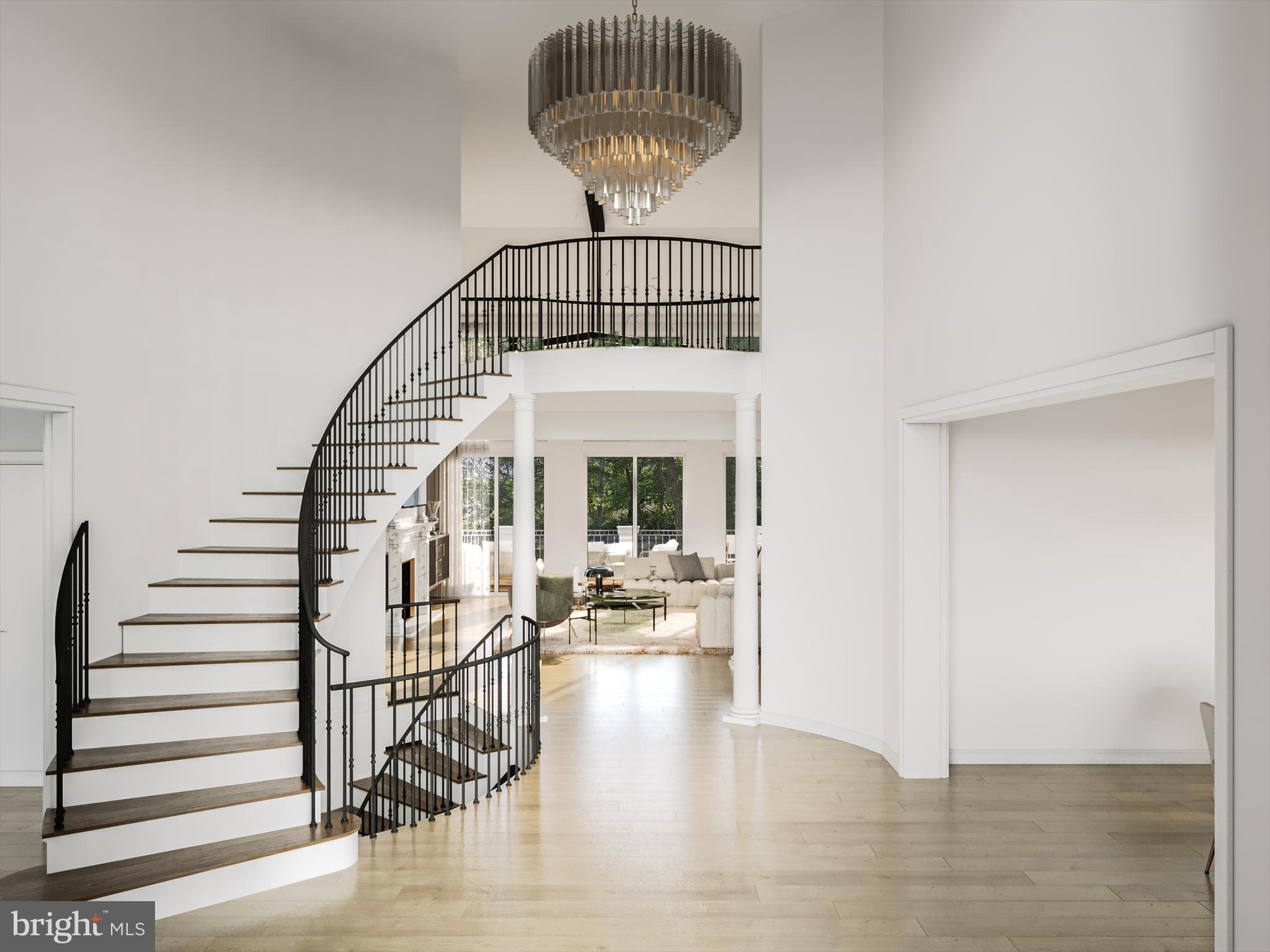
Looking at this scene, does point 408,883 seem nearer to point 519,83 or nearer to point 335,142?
Result: point 335,142

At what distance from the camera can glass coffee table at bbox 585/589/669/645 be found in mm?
11181

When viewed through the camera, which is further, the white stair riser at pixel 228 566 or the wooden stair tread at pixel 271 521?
the wooden stair tread at pixel 271 521

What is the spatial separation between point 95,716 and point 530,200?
32.3 ft

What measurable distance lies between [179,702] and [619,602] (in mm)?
7052

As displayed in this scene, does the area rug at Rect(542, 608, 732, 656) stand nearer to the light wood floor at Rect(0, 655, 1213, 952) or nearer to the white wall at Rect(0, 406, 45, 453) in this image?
the light wood floor at Rect(0, 655, 1213, 952)

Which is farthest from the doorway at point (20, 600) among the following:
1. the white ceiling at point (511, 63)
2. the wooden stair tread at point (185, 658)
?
the white ceiling at point (511, 63)

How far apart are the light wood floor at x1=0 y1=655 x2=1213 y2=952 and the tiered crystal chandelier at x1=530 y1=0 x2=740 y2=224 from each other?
152 inches

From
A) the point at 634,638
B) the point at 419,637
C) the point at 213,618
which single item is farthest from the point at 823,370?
the point at 634,638

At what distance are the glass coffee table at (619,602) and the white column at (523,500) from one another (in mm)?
3485

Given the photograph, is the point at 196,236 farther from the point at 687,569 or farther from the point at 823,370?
the point at 687,569

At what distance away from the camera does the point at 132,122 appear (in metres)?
5.56

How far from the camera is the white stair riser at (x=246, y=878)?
377cm

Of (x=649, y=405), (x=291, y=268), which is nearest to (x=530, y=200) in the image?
(x=649, y=405)

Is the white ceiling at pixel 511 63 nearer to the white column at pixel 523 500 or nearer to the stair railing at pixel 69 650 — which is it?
the white column at pixel 523 500
